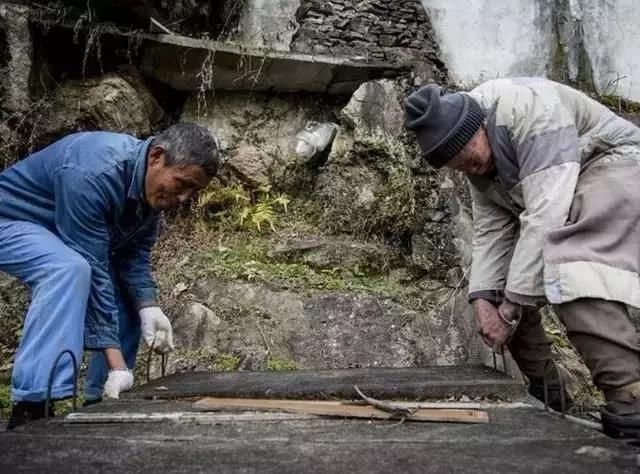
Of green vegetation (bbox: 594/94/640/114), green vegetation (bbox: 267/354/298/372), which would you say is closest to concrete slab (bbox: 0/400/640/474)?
green vegetation (bbox: 267/354/298/372)

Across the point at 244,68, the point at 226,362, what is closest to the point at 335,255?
the point at 226,362

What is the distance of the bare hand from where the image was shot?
2359mm

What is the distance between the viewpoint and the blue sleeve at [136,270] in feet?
9.26

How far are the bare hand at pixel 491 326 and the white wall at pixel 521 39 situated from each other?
356 cm

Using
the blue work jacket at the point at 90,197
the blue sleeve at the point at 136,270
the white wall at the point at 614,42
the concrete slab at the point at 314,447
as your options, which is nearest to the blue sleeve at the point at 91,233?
the blue work jacket at the point at 90,197

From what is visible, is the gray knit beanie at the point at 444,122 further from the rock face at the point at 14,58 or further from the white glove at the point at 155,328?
the rock face at the point at 14,58

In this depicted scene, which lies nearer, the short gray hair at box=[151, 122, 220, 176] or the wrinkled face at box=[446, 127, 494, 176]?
the wrinkled face at box=[446, 127, 494, 176]

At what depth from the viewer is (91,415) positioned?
172cm

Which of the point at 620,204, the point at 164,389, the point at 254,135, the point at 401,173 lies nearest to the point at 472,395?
the point at 620,204

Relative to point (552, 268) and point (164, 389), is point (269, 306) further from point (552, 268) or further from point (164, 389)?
point (552, 268)

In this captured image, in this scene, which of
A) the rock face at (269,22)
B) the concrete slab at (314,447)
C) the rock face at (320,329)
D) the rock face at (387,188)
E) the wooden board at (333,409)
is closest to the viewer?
the concrete slab at (314,447)

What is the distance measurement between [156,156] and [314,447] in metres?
1.41

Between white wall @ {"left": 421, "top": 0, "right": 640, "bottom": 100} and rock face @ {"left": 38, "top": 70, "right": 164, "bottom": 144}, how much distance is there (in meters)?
2.89

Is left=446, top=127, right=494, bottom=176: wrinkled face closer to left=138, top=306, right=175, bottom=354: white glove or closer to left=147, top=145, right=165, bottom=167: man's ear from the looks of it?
left=147, top=145, right=165, bottom=167: man's ear
